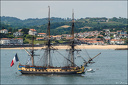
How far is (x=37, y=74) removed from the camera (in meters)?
79.1

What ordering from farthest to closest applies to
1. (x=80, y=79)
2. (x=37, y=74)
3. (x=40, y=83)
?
(x=37, y=74) < (x=80, y=79) < (x=40, y=83)

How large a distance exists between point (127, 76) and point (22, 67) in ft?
71.9

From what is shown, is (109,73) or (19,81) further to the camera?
(109,73)

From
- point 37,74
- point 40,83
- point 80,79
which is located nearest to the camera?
point 40,83

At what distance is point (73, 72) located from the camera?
7856cm

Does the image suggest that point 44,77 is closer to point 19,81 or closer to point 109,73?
point 19,81

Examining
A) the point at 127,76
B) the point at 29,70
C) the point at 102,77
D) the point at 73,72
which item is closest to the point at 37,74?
the point at 29,70

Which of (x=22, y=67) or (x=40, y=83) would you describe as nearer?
(x=40, y=83)

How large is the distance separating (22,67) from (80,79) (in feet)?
44.5

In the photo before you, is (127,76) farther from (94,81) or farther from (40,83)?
(40,83)

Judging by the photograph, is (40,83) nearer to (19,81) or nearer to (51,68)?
(19,81)

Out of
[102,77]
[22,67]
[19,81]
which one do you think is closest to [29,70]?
[22,67]

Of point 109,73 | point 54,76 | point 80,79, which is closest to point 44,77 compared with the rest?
point 54,76

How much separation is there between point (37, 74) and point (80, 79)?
33.3ft
